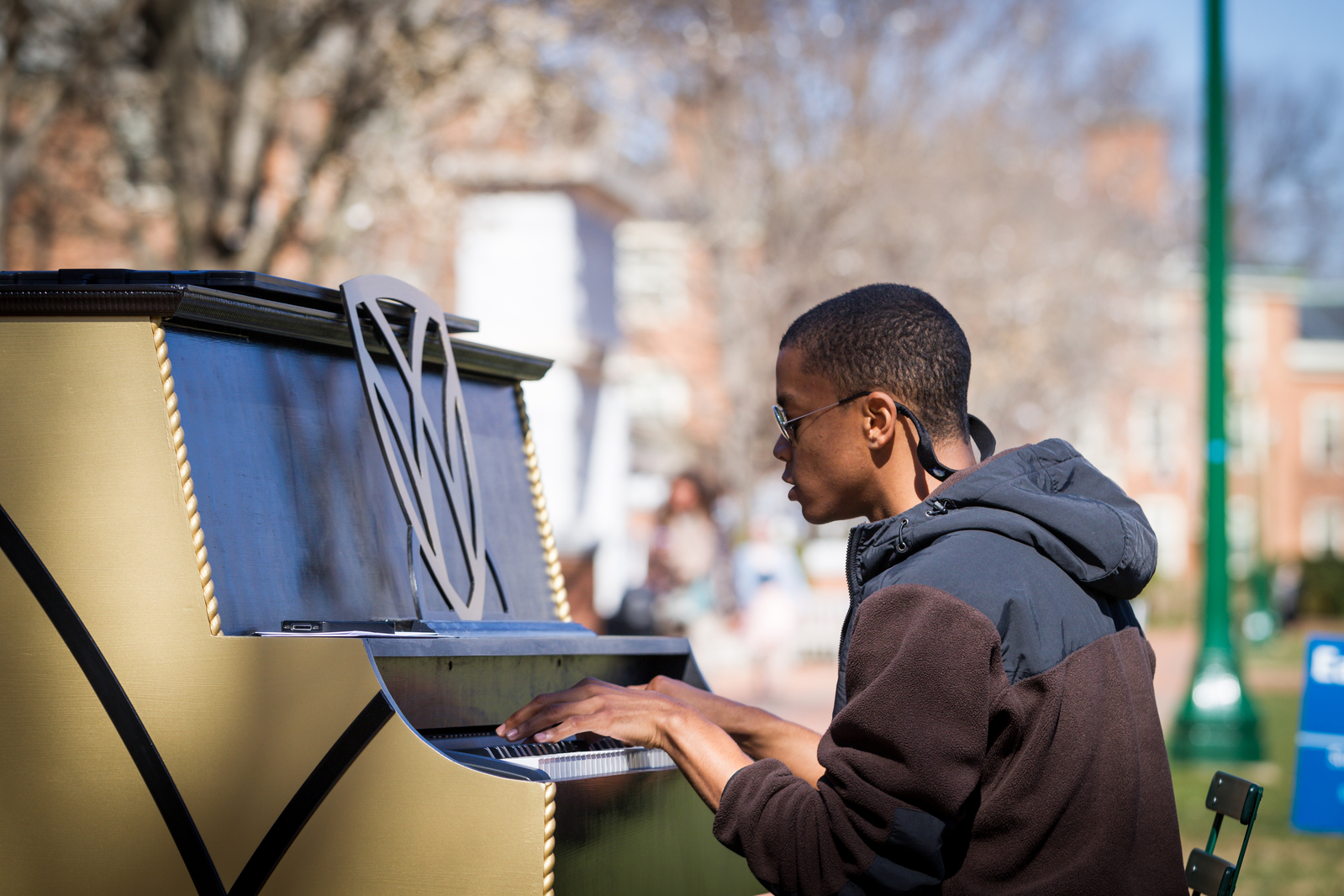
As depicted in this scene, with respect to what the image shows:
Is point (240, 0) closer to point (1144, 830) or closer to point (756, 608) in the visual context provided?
point (756, 608)

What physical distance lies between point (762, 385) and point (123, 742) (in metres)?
23.5

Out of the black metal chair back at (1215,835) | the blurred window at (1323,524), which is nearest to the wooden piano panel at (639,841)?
the black metal chair back at (1215,835)

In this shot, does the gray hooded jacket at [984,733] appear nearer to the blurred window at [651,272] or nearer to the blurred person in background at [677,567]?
the blurred person in background at [677,567]

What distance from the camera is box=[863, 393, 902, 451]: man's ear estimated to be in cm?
270

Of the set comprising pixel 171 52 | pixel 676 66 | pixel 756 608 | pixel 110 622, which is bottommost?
pixel 756 608

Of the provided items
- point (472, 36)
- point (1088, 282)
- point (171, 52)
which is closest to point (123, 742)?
point (171, 52)

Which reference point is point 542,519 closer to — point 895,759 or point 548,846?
point 548,846

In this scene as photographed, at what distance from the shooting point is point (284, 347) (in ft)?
10.9

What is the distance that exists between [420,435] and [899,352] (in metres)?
1.18

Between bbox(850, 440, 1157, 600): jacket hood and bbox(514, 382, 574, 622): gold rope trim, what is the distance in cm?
165

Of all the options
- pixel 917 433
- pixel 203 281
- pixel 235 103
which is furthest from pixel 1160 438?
pixel 203 281

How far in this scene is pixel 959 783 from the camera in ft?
7.55

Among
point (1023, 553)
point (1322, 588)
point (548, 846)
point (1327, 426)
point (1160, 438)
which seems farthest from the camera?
point (1327, 426)

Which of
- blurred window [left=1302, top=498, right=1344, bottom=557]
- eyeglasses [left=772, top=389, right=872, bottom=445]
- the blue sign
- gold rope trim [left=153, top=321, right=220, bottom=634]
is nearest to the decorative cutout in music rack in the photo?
gold rope trim [left=153, top=321, right=220, bottom=634]
